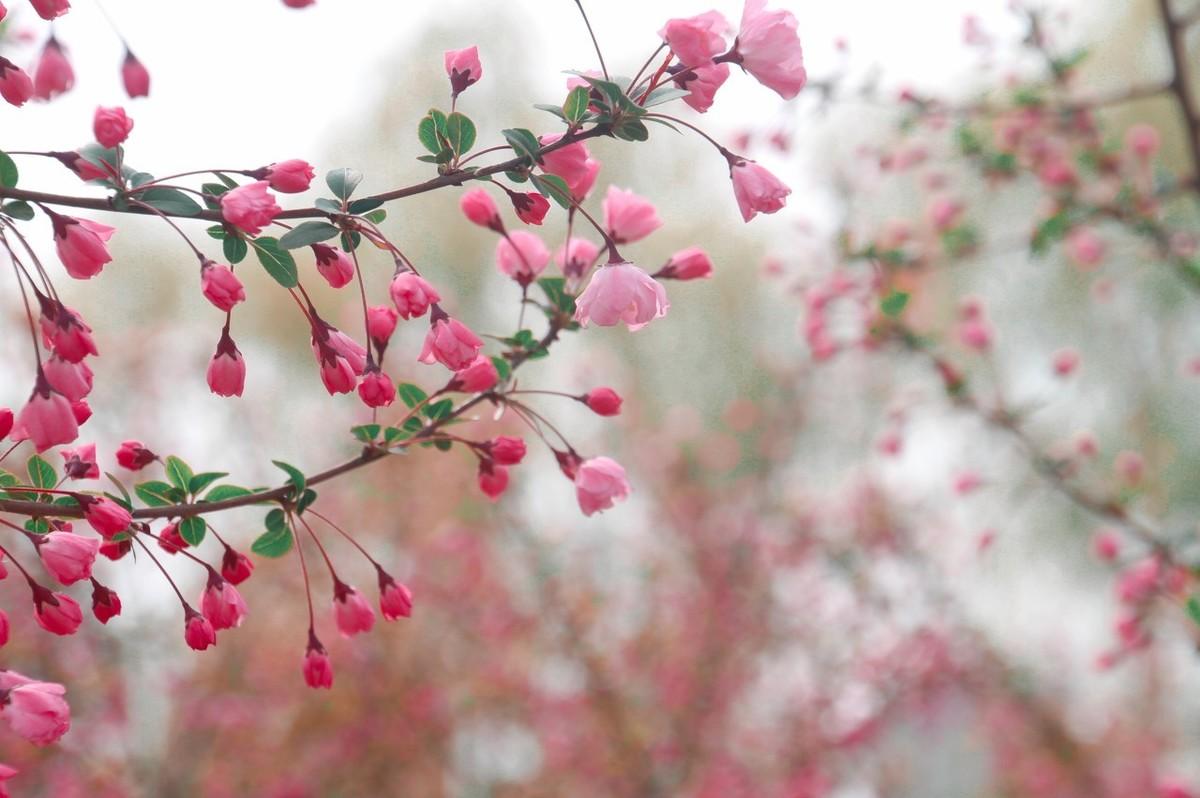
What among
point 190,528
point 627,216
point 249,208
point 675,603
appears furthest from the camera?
point 675,603

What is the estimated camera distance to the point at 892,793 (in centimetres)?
354

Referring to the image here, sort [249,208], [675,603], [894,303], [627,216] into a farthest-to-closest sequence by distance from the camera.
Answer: [675,603], [894,303], [627,216], [249,208]

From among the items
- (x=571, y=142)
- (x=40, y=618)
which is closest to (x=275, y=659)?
(x=40, y=618)

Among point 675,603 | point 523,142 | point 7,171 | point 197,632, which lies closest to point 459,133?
point 523,142

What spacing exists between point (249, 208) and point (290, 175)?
2.1 inches

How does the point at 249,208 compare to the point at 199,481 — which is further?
the point at 199,481

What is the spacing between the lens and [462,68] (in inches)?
24.6

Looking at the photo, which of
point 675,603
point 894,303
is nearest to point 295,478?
point 894,303

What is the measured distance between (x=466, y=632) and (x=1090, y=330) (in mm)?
4558

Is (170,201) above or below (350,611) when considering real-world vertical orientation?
above

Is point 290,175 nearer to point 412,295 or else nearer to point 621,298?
point 412,295

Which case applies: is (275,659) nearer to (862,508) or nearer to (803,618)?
(803,618)

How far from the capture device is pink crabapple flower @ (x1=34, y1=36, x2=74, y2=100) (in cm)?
54

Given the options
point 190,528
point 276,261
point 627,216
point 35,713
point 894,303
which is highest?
point 894,303
